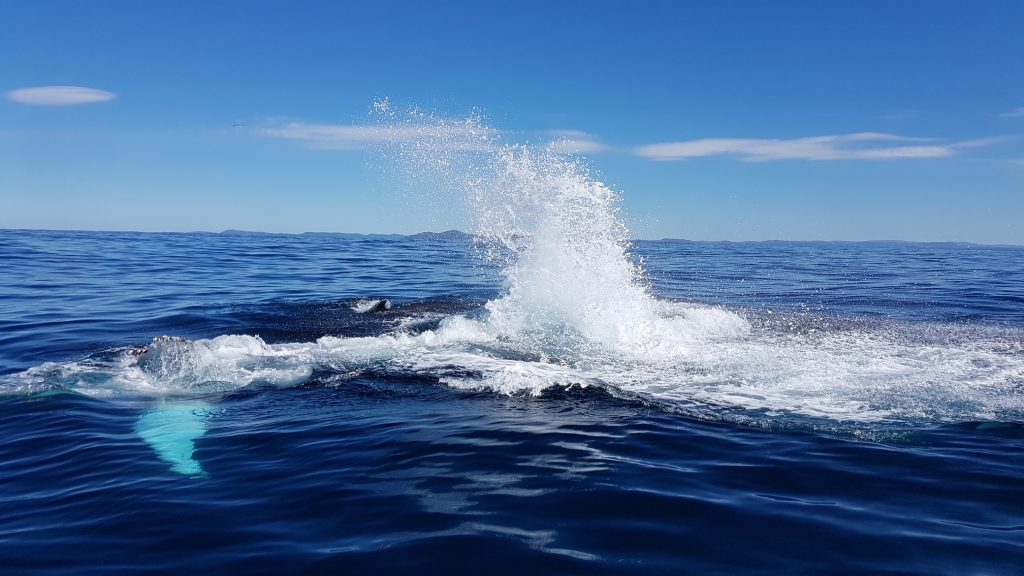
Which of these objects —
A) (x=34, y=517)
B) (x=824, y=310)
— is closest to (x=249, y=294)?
(x=34, y=517)

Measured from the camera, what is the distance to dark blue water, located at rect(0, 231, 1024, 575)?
546 centimetres

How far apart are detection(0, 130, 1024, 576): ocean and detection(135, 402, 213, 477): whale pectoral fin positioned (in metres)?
0.05

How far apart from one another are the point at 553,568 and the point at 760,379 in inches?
281

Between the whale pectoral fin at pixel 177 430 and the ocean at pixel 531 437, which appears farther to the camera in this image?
the whale pectoral fin at pixel 177 430

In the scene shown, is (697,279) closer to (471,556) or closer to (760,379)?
(760,379)

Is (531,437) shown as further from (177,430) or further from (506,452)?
(177,430)

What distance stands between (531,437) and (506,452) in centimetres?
61

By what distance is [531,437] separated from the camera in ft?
26.9

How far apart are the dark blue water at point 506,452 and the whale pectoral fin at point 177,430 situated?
0.16 ft

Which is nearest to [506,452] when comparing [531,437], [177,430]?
[531,437]

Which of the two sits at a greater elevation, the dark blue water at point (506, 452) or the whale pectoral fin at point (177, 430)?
the dark blue water at point (506, 452)

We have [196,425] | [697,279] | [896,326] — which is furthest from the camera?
[697,279]

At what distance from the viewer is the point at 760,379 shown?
10.9m

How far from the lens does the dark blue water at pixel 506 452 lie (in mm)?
5461
